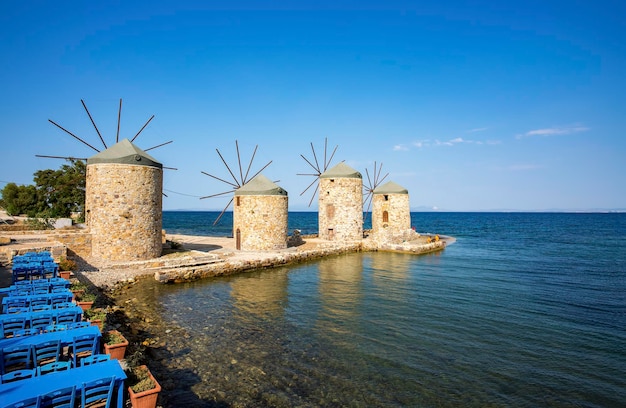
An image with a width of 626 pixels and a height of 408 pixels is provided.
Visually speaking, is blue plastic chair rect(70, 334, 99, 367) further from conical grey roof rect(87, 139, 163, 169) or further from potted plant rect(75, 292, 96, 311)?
conical grey roof rect(87, 139, 163, 169)

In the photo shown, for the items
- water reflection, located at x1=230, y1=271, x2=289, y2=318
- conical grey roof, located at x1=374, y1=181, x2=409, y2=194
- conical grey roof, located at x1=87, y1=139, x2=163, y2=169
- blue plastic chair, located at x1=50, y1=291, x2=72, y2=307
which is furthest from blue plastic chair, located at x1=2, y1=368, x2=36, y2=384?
conical grey roof, located at x1=374, y1=181, x2=409, y2=194

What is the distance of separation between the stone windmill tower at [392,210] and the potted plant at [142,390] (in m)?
26.1

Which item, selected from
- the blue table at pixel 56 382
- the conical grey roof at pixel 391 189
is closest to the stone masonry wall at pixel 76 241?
the blue table at pixel 56 382

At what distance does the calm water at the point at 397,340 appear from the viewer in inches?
249

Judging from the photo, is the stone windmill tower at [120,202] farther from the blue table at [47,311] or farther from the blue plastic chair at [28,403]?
the blue plastic chair at [28,403]

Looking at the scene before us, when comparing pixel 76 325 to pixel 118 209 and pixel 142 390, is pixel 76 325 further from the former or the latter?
pixel 118 209

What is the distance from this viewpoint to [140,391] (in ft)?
15.1

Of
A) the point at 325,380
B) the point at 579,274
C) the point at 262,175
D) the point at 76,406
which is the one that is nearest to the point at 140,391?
the point at 76,406

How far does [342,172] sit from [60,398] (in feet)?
80.0

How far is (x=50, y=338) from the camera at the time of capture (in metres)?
4.82

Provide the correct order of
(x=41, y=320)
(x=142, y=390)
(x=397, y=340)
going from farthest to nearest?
1. (x=397, y=340)
2. (x=41, y=320)
3. (x=142, y=390)

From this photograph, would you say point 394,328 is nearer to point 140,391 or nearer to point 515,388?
point 515,388

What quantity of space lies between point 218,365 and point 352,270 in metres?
11.9

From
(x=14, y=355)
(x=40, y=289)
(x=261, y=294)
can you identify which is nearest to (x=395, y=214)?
(x=261, y=294)
